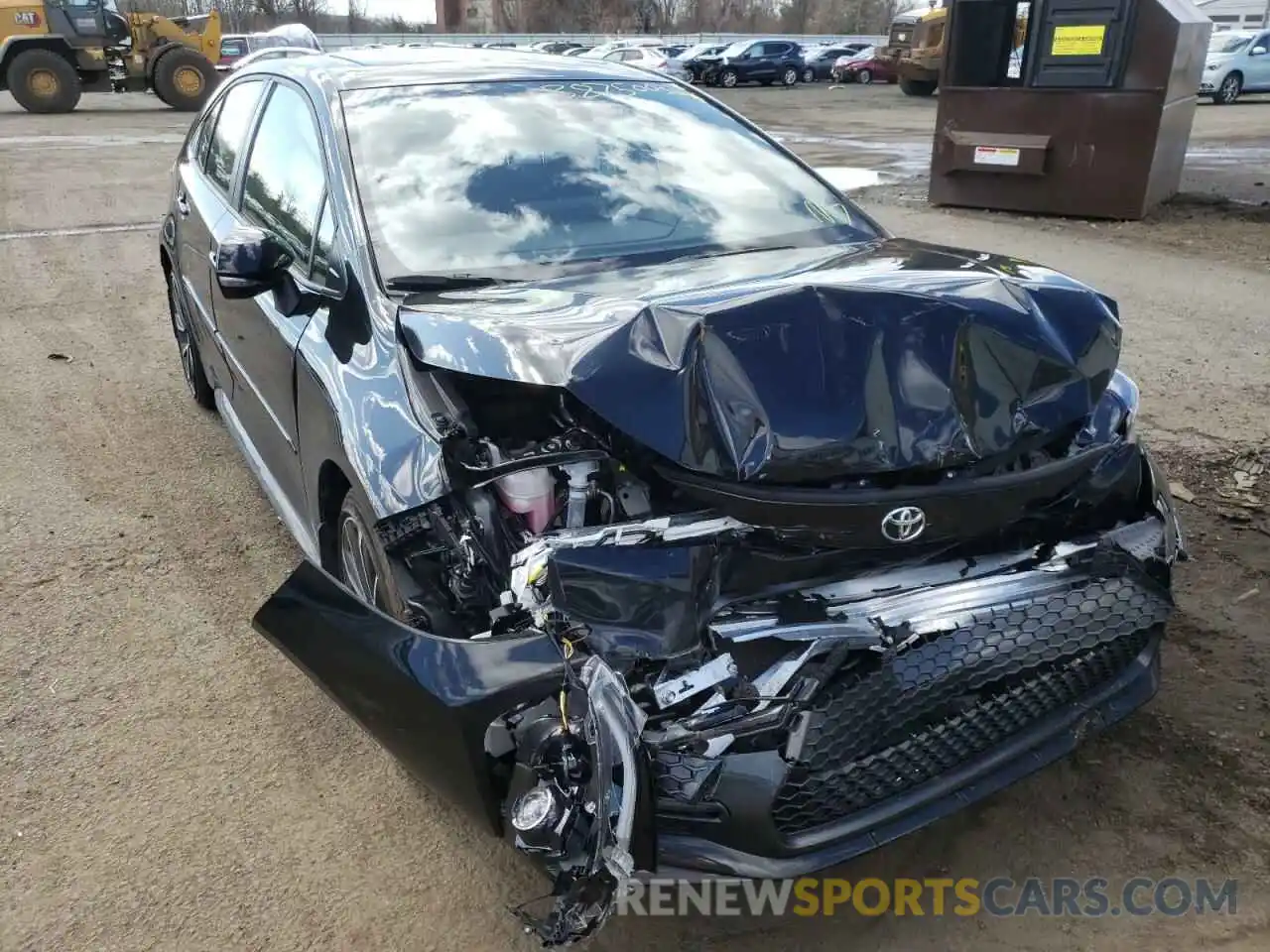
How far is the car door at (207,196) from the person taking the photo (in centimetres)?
395

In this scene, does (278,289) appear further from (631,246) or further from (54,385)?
(54,385)

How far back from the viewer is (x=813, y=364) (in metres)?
2.11

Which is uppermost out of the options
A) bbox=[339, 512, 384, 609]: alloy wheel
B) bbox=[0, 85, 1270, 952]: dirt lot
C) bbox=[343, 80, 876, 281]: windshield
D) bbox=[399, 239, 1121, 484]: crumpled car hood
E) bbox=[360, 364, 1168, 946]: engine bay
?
bbox=[343, 80, 876, 281]: windshield

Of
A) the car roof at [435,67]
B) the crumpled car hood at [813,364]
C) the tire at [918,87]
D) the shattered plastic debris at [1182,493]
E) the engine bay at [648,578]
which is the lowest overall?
the tire at [918,87]

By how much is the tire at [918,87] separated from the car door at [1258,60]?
23.4 feet

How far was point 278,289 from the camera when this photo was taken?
303 cm

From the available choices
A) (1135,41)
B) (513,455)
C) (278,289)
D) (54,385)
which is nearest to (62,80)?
(54,385)

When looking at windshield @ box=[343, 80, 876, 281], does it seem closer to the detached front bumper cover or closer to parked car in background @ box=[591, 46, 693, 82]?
the detached front bumper cover

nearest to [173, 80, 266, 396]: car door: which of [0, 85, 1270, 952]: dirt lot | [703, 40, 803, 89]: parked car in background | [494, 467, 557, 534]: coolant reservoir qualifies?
[0, 85, 1270, 952]: dirt lot

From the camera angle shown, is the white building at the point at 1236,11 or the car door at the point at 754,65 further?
the white building at the point at 1236,11

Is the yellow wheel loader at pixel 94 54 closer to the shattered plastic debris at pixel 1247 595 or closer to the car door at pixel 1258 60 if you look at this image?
the shattered plastic debris at pixel 1247 595

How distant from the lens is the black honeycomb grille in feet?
6.52

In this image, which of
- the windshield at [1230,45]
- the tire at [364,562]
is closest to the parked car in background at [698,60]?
the windshield at [1230,45]

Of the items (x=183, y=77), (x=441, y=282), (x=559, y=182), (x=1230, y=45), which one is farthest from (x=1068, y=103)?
(x=1230, y=45)
